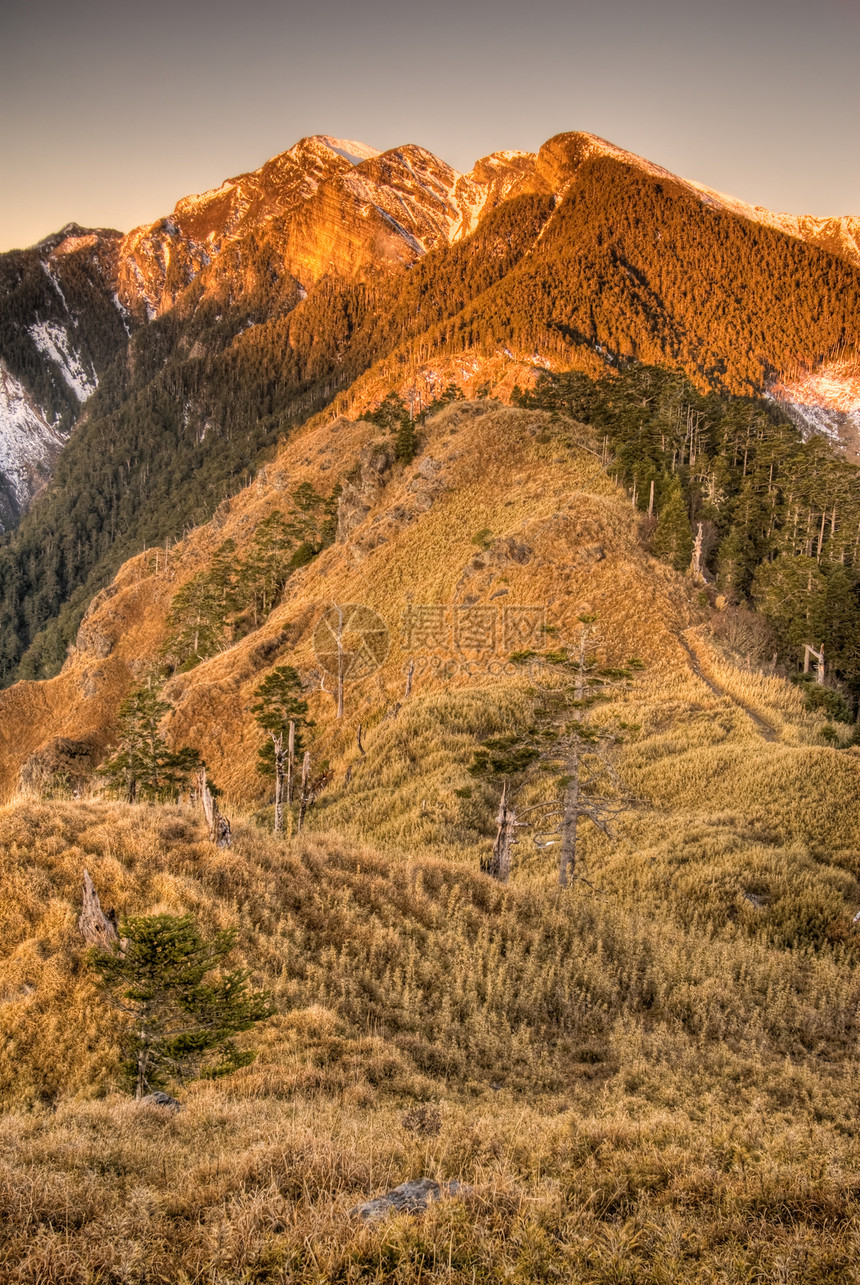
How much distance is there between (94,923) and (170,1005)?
3.01m

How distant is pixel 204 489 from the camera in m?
180

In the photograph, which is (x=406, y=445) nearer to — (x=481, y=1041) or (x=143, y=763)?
(x=143, y=763)

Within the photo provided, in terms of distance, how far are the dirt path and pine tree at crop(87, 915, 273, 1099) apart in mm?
25434

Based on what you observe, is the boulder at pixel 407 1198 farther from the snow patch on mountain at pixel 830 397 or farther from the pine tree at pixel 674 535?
the snow patch on mountain at pixel 830 397

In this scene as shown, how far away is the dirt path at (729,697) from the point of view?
2773cm

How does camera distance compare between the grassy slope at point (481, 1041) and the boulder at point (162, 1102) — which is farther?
the boulder at point (162, 1102)

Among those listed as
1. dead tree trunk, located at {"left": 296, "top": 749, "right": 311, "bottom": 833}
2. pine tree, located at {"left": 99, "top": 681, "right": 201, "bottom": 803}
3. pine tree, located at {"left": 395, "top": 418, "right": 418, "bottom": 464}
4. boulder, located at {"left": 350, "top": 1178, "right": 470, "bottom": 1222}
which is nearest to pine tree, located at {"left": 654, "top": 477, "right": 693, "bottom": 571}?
dead tree trunk, located at {"left": 296, "top": 749, "right": 311, "bottom": 833}

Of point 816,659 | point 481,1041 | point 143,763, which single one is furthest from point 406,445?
point 481,1041

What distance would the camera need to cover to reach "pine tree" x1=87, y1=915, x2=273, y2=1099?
294 inches

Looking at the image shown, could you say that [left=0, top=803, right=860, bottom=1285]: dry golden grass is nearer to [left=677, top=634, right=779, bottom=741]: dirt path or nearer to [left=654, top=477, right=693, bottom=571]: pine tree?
[left=677, top=634, right=779, bottom=741]: dirt path

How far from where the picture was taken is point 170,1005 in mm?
7883

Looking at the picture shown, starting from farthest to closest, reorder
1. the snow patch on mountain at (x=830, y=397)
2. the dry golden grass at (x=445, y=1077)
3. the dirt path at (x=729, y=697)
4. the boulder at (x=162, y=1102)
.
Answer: the snow patch on mountain at (x=830, y=397) < the dirt path at (x=729, y=697) < the boulder at (x=162, y=1102) < the dry golden grass at (x=445, y=1077)

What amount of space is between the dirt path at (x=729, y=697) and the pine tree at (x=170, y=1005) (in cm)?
2543

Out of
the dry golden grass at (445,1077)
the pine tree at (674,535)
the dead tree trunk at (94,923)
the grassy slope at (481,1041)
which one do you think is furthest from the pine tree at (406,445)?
the dead tree trunk at (94,923)
